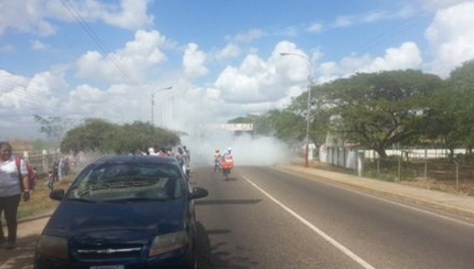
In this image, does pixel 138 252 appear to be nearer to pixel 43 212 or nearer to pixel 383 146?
pixel 43 212

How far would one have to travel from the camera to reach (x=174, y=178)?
8.34 meters

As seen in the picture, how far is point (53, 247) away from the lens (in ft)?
20.8

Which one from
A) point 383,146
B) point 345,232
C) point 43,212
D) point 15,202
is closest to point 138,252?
point 15,202

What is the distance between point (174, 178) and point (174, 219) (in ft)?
5.10

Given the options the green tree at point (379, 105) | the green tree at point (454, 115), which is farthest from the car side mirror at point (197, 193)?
the green tree at point (379, 105)

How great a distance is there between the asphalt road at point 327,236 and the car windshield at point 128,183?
1.34 metres

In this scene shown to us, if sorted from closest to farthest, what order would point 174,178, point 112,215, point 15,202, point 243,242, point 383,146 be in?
point 112,215
point 174,178
point 15,202
point 243,242
point 383,146

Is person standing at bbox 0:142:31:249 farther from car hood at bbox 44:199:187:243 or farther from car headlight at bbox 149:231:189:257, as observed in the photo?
car headlight at bbox 149:231:189:257

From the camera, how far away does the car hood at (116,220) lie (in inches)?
249

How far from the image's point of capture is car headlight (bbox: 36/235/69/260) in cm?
626

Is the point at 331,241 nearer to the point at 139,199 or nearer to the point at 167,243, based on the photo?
the point at 139,199

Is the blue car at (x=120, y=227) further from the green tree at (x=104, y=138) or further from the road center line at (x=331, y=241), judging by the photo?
the green tree at (x=104, y=138)

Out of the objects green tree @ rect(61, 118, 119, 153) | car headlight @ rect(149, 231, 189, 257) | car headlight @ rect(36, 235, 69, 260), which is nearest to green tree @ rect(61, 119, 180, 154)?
green tree @ rect(61, 118, 119, 153)

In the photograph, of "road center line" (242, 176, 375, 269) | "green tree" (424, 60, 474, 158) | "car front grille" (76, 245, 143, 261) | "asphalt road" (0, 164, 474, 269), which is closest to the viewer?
"car front grille" (76, 245, 143, 261)
